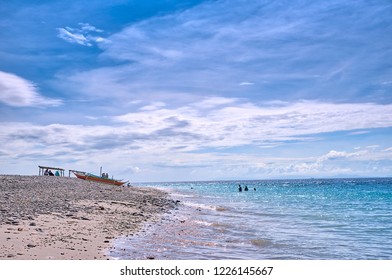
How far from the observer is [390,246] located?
56.4 feet

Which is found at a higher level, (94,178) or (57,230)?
(94,178)

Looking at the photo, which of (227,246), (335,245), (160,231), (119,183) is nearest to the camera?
(227,246)

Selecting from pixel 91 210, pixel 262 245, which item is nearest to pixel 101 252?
pixel 262 245

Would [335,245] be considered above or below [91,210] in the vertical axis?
below

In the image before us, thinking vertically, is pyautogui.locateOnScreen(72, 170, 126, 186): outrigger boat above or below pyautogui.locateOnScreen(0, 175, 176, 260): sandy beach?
above

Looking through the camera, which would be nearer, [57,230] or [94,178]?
[57,230]

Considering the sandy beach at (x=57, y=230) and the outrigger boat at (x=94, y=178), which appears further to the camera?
the outrigger boat at (x=94, y=178)

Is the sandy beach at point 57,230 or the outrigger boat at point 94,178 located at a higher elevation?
A: the outrigger boat at point 94,178

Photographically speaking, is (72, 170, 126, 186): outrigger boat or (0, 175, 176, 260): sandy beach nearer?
(0, 175, 176, 260): sandy beach
